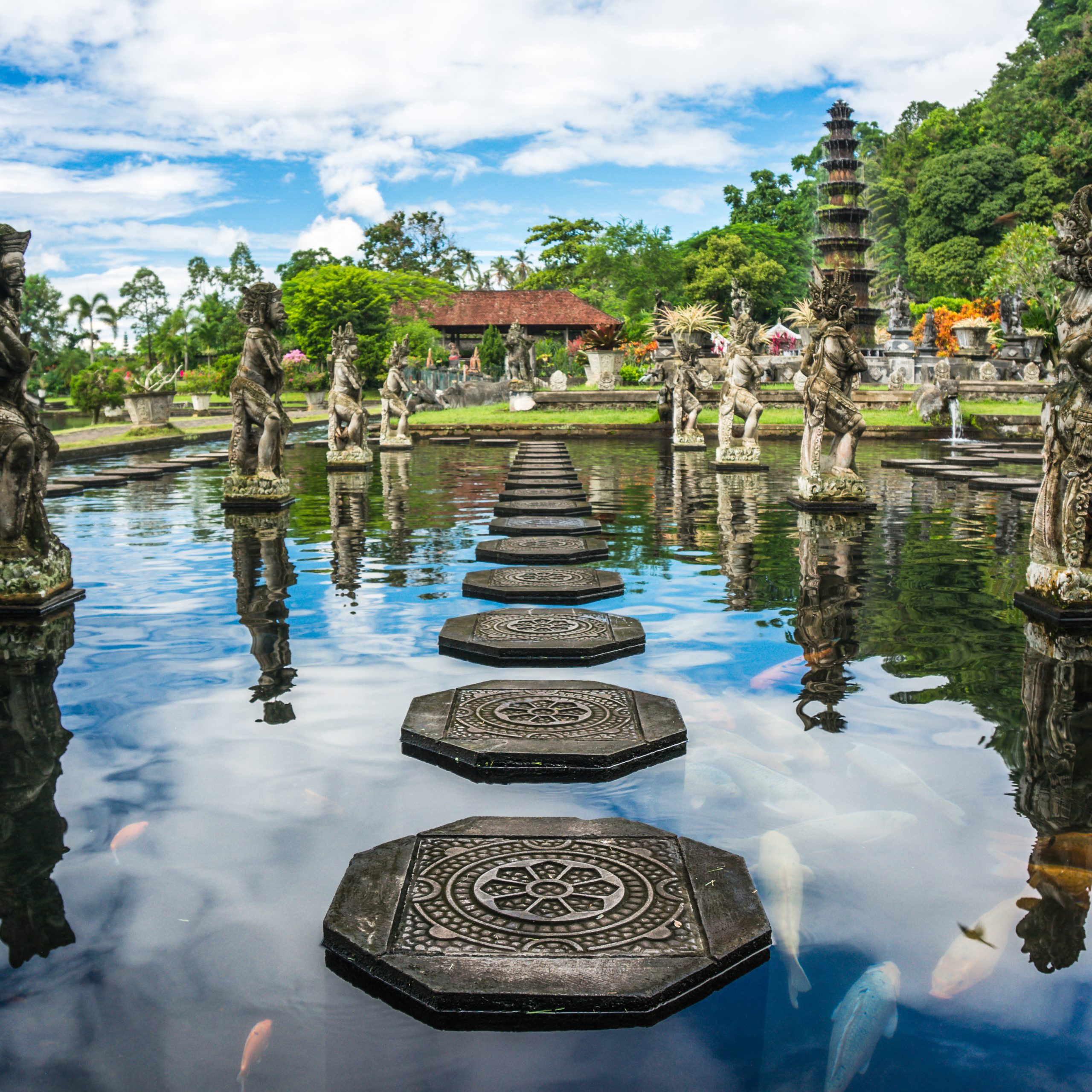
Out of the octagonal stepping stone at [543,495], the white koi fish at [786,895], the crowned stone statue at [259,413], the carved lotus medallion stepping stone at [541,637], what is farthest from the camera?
the octagonal stepping stone at [543,495]

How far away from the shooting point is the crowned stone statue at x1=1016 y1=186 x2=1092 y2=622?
5.18 m

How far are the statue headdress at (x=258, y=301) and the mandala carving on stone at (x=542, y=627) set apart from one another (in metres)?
5.57

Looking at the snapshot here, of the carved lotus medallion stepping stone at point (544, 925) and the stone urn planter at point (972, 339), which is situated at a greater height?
the stone urn planter at point (972, 339)

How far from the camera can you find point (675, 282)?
51438mm

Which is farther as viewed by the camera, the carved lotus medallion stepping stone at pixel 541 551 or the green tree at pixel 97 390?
the green tree at pixel 97 390

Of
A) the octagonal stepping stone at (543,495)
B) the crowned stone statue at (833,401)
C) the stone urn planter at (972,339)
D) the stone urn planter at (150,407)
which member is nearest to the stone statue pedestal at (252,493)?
A: the octagonal stepping stone at (543,495)

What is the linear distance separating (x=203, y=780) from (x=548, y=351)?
41676mm

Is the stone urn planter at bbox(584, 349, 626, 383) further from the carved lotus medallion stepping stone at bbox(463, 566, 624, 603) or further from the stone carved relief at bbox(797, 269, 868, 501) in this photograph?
the carved lotus medallion stepping stone at bbox(463, 566, 624, 603)

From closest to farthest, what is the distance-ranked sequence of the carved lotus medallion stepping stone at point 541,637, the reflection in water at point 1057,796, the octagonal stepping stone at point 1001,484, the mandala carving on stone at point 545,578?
the reflection in water at point 1057,796, the carved lotus medallion stepping stone at point 541,637, the mandala carving on stone at point 545,578, the octagonal stepping stone at point 1001,484

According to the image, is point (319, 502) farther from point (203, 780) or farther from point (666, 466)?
point (203, 780)

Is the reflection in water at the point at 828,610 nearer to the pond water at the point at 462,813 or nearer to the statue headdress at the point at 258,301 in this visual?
the pond water at the point at 462,813

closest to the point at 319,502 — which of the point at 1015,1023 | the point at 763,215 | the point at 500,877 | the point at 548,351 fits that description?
the point at 500,877

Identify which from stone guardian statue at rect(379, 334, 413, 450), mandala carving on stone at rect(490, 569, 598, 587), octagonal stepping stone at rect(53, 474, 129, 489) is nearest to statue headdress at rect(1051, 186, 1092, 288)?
mandala carving on stone at rect(490, 569, 598, 587)

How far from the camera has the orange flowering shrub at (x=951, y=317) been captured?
37188 millimetres
